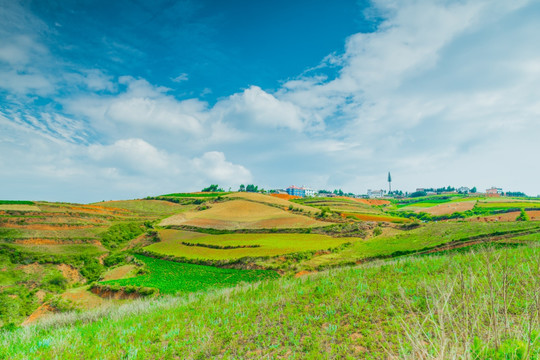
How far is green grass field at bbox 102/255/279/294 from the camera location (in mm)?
33125

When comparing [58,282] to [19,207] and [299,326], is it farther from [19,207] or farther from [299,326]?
[299,326]

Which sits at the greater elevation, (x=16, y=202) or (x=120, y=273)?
(x=16, y=202)

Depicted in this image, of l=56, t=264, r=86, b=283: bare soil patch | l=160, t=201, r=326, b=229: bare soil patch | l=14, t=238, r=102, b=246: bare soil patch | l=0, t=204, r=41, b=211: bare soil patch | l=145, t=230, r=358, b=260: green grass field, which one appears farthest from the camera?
l=0, t=204, r=41, b=211: bare soil patch

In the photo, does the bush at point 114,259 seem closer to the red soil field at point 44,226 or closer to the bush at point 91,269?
the bush at point 91,269

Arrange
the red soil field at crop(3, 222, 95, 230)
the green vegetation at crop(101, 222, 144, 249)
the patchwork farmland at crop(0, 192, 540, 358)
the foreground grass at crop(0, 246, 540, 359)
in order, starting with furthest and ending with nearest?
the green vegetation at crop(101, 222, 144, 249)
the red soil field at crop(3, 222, 95, 230)
the patchwork farmland at crop(0, 192, 540, 358)
the foreground grass at crop(0, 246, 540, 359)

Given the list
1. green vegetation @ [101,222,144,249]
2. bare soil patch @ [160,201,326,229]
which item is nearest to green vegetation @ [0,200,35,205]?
green vegetation @ [101,222,144,249]

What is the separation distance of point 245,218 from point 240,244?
22883mm

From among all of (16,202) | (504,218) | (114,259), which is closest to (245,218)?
(114,259)

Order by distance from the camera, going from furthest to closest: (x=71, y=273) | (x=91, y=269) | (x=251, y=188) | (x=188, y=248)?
1. (x=251, y=188)
2. (x=91, y=269)
3. (x=188, y=248)
4. (x=71, y=273)

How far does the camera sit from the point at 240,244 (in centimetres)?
5266

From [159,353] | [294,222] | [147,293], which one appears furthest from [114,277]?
[159,353]

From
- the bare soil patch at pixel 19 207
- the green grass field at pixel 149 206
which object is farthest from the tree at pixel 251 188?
the bare soil patch at pixel 19 207

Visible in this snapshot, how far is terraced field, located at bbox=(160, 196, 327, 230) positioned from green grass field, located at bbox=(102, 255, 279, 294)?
24.7m

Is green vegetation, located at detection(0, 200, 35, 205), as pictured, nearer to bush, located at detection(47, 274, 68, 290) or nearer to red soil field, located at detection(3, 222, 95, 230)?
red soil field, located at detection(3, 222, 95, 230)
